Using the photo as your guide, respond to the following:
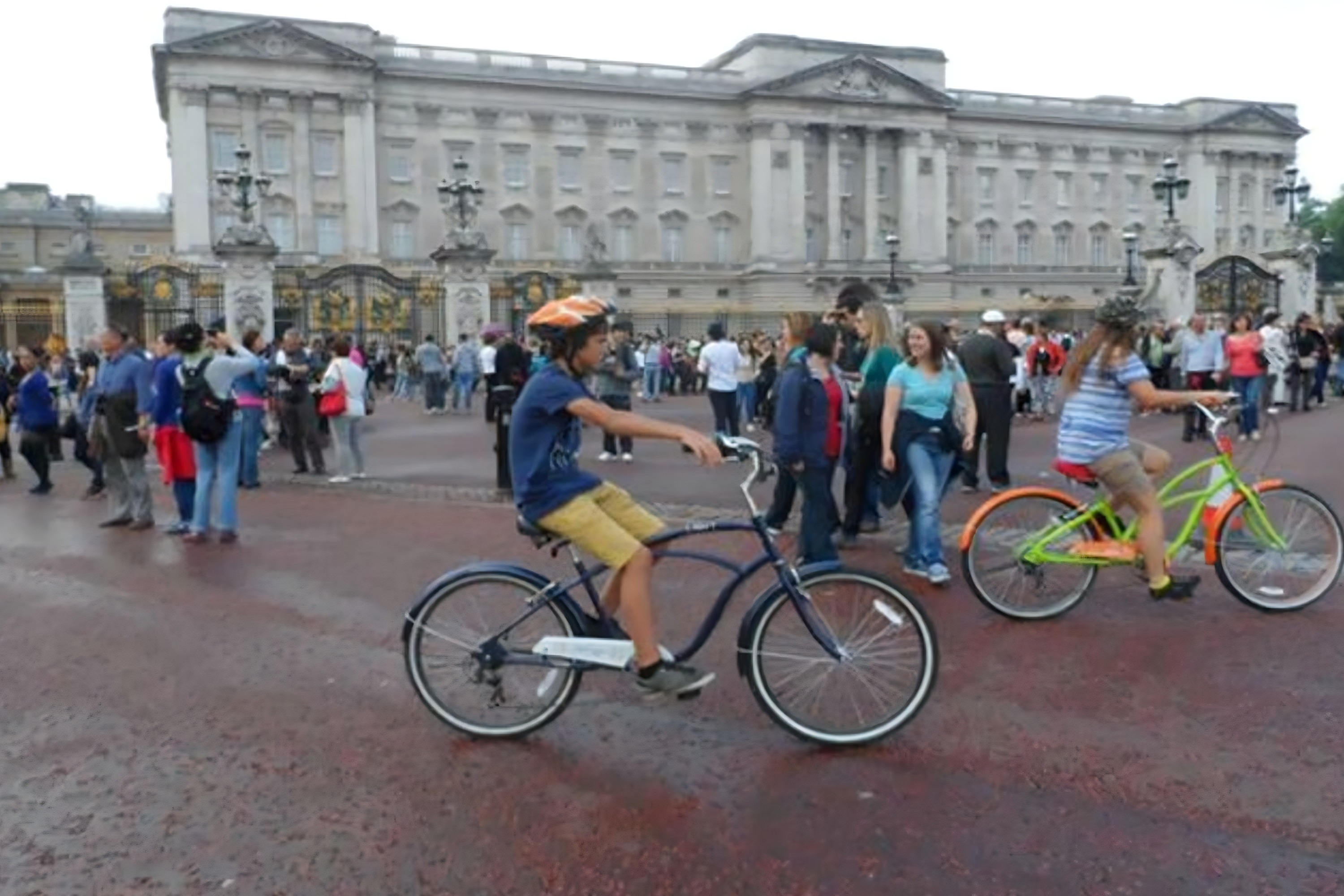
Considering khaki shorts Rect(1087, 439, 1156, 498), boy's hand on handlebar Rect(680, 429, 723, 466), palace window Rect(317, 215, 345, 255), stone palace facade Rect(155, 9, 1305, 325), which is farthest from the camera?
palace window Rect(317, 215, 345, 255)

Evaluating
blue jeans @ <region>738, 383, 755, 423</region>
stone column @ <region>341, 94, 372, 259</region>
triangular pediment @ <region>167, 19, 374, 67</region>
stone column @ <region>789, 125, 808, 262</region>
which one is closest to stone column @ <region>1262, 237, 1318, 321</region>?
blue jeans @ <region>738, 383, 755, 423</region>

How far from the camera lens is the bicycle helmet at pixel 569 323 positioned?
4590 millimetres

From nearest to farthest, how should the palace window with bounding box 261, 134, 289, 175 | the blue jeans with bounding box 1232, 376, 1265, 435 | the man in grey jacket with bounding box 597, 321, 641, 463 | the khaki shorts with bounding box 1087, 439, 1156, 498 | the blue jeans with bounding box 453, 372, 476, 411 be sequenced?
the khaki shorts with bounding box 1087, 439, 1156, 498, the man in grey jacket with bounding box 597, 321, 641, 463, the blue jeans with bounding box 1232, 376, 1265, 435, the blue jeans with bounding box 453, 372, 476, 411, the palace window with bounding box 261, 134, 289, 175

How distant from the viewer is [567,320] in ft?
15.0

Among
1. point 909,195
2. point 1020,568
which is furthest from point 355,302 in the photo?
point 909,195

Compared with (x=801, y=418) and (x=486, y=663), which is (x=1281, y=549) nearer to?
(x=801, y=418)

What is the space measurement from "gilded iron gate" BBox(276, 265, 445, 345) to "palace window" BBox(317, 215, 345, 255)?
3328 centimetres

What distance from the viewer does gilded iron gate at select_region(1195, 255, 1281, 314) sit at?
93.8ft

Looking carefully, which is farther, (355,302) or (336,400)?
(355,302)

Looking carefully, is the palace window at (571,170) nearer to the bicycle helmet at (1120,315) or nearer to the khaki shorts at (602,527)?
the bicycle helmet at (1120,315)

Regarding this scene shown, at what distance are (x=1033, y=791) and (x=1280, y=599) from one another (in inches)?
128

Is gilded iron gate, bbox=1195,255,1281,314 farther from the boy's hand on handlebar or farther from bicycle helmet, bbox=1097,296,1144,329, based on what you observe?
the boy's hand on handlebar

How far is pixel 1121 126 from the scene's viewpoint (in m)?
82.1

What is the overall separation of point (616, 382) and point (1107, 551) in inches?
319
